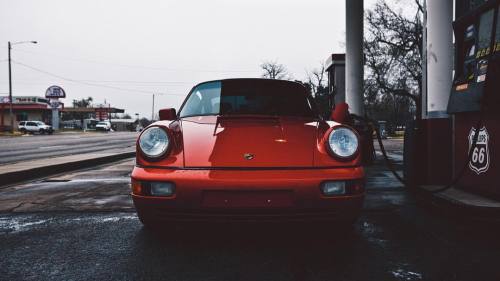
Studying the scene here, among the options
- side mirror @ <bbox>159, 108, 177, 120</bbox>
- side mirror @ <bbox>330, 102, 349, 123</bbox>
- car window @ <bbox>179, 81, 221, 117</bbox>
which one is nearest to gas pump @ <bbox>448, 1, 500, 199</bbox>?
side mirror @ <bbox>330, 102, 349, 123</bbox>

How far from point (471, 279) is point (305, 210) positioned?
100cm

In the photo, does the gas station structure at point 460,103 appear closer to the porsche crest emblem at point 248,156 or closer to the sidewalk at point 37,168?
the porsche crest emblem at point 248,156

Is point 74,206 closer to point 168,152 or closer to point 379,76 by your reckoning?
point 168,152

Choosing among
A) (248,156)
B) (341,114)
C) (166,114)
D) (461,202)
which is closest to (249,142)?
(248,156)

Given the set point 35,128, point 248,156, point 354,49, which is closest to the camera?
point 248,156

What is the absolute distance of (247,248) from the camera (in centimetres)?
295

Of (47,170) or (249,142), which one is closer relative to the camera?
(249,142)

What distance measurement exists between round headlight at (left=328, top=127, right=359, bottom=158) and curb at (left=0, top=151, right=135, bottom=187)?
18.2 feet

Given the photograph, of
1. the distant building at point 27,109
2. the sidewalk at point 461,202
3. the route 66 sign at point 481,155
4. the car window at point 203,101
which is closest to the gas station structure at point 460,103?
the route 66 sign at point 481,155

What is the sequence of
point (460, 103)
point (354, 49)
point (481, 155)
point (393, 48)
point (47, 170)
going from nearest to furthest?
1. point (481, 155)
2. point (460, 103)
3. point (47, 170)
4. point (354, 49)
5. point (393, 48)

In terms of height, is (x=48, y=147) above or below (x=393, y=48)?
below

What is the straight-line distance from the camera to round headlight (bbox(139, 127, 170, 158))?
305 cm

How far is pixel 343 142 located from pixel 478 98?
162cm

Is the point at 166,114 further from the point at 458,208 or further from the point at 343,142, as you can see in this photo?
the point at 458,208
